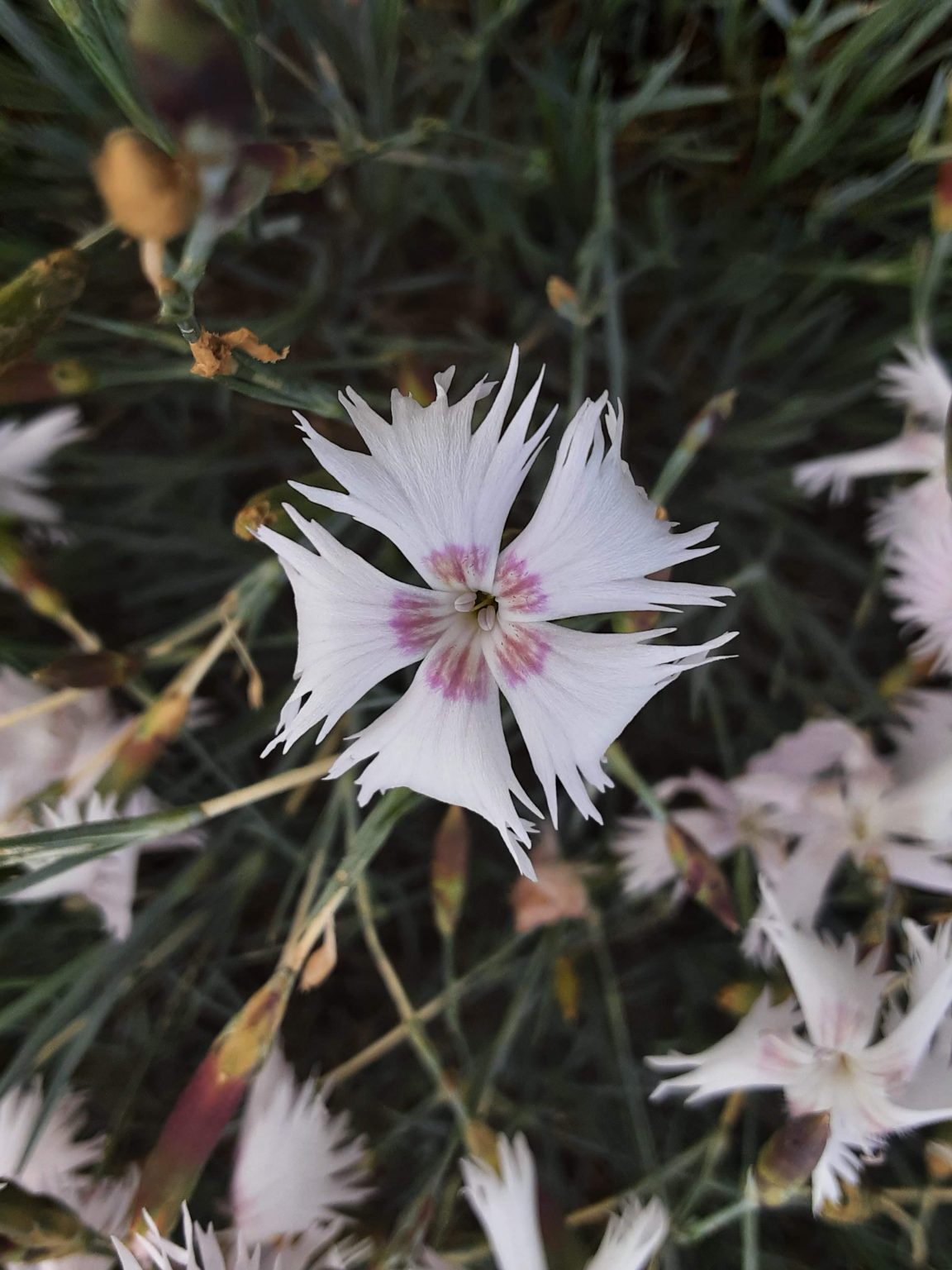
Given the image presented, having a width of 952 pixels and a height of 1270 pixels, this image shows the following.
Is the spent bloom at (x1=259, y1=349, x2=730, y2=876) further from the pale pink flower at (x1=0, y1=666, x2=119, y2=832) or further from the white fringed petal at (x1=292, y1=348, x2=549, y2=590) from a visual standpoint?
the pale pink flower at (x1=0, y1=666, x2=119, y2=832)

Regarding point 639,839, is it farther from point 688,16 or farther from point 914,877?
point 688,16

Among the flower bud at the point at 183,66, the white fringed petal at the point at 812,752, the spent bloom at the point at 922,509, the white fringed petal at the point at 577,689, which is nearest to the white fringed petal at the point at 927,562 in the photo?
the spent bloom at the point at 922,509

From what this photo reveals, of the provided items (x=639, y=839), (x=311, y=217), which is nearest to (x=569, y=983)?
(x=639, y=839)

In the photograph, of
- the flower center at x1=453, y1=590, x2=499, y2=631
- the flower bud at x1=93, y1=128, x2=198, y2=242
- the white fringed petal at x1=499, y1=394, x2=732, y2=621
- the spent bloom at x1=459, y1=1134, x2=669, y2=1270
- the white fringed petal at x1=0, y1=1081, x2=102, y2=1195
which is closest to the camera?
the flower bud at x1=93, y1=128, x2=198, y2=242

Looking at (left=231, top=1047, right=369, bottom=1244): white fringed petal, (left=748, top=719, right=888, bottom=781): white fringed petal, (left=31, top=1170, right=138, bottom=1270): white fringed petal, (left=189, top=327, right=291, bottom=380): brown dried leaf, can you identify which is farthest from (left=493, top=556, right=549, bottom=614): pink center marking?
(left=31, top=1170, right=138, bottom=1270): white fringed petal

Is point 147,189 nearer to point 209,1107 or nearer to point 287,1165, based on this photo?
point 209,1107

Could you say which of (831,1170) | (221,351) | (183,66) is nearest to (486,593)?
(221,351)
